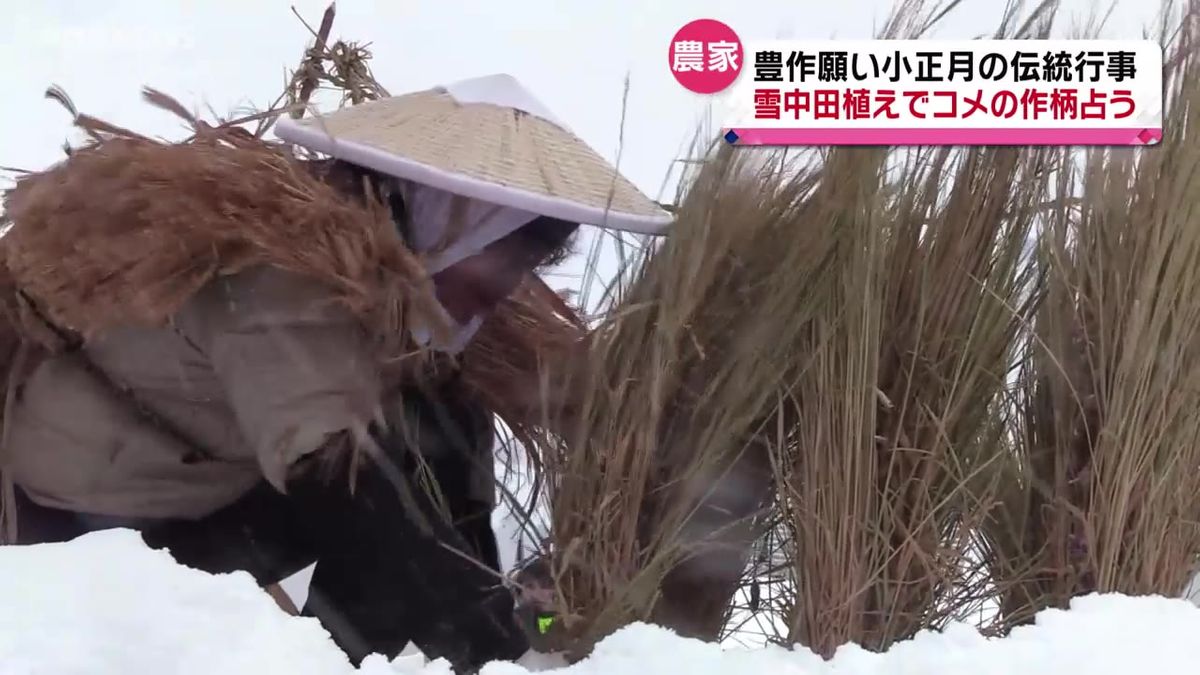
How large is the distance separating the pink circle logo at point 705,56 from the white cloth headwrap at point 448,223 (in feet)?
0.65

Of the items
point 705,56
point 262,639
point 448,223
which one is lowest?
point 262,639

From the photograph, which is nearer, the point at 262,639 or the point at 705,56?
the point at 262,639

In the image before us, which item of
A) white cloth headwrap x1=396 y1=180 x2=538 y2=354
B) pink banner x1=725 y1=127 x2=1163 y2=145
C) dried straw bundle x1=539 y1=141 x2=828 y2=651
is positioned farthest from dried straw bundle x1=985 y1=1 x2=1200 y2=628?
white cloth headwrap x1=396 y1=180 x2=538 y2=354

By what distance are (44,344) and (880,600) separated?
31.2 inches

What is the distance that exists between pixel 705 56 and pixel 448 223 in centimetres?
29

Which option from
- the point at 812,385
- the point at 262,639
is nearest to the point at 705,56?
the point at 812,385

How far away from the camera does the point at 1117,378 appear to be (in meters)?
0.71

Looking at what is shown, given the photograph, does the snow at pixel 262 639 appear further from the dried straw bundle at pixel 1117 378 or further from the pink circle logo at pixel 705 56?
the pink circle logo at pixel 705 56

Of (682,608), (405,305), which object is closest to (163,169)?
(405,305)

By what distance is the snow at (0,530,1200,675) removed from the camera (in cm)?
56

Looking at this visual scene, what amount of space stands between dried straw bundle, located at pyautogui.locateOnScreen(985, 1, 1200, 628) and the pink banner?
2cm
